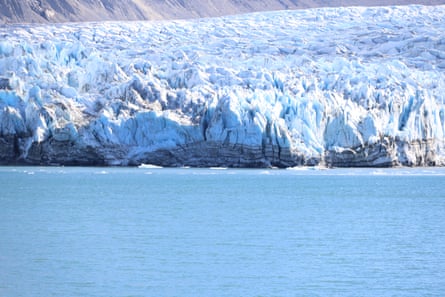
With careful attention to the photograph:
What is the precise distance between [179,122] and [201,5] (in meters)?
82.7

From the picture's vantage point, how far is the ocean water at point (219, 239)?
1045 cm

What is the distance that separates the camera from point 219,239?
543 inches

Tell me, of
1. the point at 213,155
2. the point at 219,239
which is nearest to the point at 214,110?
the point at 213,155

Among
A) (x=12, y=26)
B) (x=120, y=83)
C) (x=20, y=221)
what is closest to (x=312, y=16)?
(x=12, y=26)

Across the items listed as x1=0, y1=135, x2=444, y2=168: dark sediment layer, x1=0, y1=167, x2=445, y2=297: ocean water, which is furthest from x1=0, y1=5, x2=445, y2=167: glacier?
x1=0, y1=167, x2=445, y2=297: ocean water

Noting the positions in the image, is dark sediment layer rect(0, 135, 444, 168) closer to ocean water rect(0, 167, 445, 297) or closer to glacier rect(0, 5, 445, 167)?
glacier rect(0, 5, 445, 167)

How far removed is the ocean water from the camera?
1045 centimetres

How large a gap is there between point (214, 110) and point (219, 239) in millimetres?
14156

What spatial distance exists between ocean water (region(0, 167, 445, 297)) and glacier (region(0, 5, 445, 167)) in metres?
3.19

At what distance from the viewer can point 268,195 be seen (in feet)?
71.2

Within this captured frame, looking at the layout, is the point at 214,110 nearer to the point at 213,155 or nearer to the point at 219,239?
the point at 213,155

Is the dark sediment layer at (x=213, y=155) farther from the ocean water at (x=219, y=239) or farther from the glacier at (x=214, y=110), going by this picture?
the ocean water at (x=219, y=239)

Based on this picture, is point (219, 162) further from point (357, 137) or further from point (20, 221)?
point (20, 221)

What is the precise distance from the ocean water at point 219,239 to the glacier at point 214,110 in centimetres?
319
